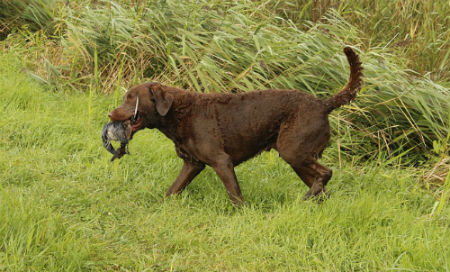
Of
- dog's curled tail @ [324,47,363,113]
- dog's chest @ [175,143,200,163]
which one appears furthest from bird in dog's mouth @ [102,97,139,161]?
dog's curled tail @ [324,47,363,113]

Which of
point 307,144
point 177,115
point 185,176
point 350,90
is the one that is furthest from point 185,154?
point 350,90

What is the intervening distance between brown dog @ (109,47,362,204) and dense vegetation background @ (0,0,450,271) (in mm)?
253

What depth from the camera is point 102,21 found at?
6262 mm

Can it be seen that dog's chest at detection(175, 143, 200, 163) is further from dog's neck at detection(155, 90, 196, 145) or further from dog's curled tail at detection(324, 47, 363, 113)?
dog's curled tail at detection(324, 47, 363, 113)

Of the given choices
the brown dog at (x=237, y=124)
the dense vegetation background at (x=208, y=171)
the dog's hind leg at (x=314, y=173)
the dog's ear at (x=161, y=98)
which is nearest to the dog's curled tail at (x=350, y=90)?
the brown dog at (x=237, y=124)

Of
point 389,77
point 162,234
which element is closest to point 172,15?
point 389,77

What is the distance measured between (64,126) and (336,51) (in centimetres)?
278

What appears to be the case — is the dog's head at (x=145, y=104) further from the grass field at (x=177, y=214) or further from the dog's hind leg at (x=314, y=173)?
the dog's hind leg at (x=314, y=173)

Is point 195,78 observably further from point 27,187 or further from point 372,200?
point 372,200

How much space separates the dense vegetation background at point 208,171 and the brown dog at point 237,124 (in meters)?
0.25

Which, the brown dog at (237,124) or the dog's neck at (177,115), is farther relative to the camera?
the dog's neck at (177,115)

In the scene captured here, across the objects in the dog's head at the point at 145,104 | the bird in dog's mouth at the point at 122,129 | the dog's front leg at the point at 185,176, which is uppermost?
the dog's head at the point at 145,104

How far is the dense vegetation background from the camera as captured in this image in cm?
333

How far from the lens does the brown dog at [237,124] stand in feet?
13.3
